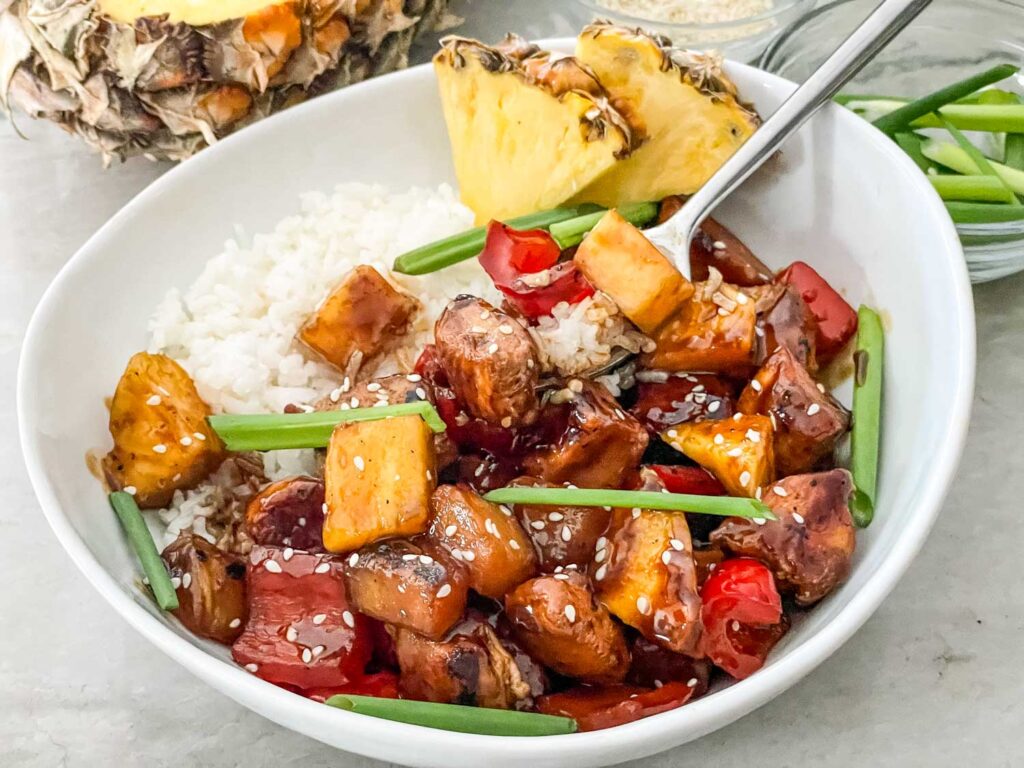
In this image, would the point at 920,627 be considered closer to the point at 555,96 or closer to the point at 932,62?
the point at 555,96

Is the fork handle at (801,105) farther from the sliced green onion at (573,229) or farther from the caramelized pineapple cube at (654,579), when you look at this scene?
the caramelized pineapple cube at (654,579)

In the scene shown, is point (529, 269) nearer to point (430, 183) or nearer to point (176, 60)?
point (430, 183)

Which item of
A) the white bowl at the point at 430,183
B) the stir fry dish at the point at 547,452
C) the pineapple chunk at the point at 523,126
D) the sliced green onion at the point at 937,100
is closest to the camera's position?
the white bowl at the point at 430,183

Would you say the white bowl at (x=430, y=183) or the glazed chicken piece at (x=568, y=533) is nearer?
the white bowl at (x=430, y=183)

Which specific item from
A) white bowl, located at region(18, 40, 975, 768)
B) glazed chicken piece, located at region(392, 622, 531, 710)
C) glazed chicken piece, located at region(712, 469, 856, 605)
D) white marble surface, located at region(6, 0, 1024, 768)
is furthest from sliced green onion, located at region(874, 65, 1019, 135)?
glazed chicken piece, located at region(392, 622, 531, 710)

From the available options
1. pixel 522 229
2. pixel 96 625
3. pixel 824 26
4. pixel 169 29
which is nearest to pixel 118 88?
pixel 169 29

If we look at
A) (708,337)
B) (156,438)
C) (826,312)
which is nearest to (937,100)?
(826,312)

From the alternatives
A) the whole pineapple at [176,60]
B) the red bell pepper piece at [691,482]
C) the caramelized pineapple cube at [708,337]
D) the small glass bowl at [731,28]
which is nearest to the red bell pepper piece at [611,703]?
the red bell pepper piece at [691,482]
